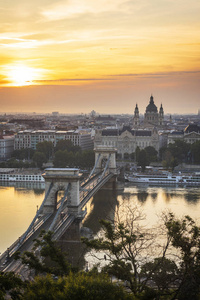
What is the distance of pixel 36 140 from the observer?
46.4 metres

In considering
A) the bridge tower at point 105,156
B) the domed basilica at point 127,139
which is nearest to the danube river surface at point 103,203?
the bridge tower at point 105,156

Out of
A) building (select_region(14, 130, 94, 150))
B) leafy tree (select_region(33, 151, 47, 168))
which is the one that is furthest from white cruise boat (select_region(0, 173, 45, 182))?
building (select_region(14, 130, 94, 150))

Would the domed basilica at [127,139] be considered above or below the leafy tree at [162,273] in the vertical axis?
above

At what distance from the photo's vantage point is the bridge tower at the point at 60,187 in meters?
16.3

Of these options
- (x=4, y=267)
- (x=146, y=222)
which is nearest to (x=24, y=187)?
(x=146, y=222)

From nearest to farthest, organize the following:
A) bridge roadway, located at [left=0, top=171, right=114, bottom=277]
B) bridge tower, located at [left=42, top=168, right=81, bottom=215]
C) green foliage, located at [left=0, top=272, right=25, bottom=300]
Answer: green foliage, located at [left=0, top=272, right=25, bottom=300]
bridge roadway, located at [left=0, top=171, right=114, bottom=277]
bridge tower, located at [left=42, top=168, right=81, bottom=215]

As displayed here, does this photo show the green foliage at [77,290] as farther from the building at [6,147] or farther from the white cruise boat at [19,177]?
the building at [6,147]

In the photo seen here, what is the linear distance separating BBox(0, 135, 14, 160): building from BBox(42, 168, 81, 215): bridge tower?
26.8 metres

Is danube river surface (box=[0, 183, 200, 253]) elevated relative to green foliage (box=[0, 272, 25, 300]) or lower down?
lower down

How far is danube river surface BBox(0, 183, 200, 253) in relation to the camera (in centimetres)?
1742

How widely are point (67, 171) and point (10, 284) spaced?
8.20 m

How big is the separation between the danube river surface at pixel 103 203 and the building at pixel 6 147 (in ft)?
46.0

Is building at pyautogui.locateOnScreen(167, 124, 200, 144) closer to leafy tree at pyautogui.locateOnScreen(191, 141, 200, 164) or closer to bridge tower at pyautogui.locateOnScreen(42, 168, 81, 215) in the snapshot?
leafy tree at pyautogui.locateOnScreen(191, 141, 200, 164)

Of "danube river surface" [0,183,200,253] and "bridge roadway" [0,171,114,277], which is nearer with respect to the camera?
"bridge roadway" [0,171,114,277]
